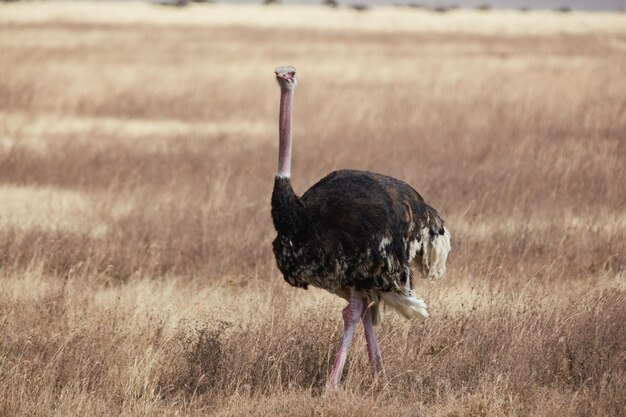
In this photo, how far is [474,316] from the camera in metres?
6.61

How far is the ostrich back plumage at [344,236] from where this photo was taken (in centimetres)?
564

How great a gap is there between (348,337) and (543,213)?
4.98 metres

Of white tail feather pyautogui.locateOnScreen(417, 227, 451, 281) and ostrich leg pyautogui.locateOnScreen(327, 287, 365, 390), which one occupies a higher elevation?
white tail feather pyautogui.locateOnScreen(417, 227, 451, 281)

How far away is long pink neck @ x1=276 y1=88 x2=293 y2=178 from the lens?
18.5 feet

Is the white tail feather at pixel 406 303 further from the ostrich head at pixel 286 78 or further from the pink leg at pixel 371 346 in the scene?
the ostrich head at pixel 286 78

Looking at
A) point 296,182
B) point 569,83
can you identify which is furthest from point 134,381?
point 569,83

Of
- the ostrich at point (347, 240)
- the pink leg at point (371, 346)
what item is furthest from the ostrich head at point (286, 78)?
the pink leg at point (371, 346)

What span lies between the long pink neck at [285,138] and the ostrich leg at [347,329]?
0.76 metres

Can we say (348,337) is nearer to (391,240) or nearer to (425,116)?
(391,240)

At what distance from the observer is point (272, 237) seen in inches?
363

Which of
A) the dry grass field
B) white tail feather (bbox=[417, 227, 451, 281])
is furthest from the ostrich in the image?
the dry grass field

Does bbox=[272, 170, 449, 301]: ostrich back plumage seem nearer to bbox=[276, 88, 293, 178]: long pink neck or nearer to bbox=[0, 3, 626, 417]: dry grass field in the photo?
bbox=[276, 88, 293, 178]: long pink neck

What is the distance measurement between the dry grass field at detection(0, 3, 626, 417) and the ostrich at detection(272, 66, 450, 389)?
15.5 inches

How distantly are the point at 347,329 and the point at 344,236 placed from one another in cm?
49
